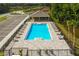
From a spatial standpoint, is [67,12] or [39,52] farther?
[67,12]

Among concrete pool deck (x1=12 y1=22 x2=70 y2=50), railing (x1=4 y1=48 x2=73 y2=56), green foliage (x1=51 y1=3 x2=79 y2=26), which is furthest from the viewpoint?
green foliage (x1=51 y1=3 x2=79 y2=26)

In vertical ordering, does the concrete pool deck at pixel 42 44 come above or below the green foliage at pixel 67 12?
below

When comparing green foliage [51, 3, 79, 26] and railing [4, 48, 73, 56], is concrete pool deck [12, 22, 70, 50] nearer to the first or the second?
railing [4, 48, 73, 56]

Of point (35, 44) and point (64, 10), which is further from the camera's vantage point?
point (64, 10)

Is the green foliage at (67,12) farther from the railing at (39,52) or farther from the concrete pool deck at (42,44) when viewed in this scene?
the railing at (39,52)

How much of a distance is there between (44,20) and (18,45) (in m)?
9.27

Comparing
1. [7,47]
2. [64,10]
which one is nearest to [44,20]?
[64,10]

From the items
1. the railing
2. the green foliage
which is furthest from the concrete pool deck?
the green foliage

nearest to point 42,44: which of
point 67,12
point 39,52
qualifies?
point 39,52

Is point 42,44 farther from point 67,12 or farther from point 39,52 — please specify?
point 67,12

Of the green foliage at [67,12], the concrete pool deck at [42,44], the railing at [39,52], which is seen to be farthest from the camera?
the green foliage at [67,12]

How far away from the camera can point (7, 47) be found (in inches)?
449

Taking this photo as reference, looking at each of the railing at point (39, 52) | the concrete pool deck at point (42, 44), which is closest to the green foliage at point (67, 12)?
the concrete pool deck at point (42, 44)

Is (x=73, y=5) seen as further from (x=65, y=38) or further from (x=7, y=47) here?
(x=7, y=47)
